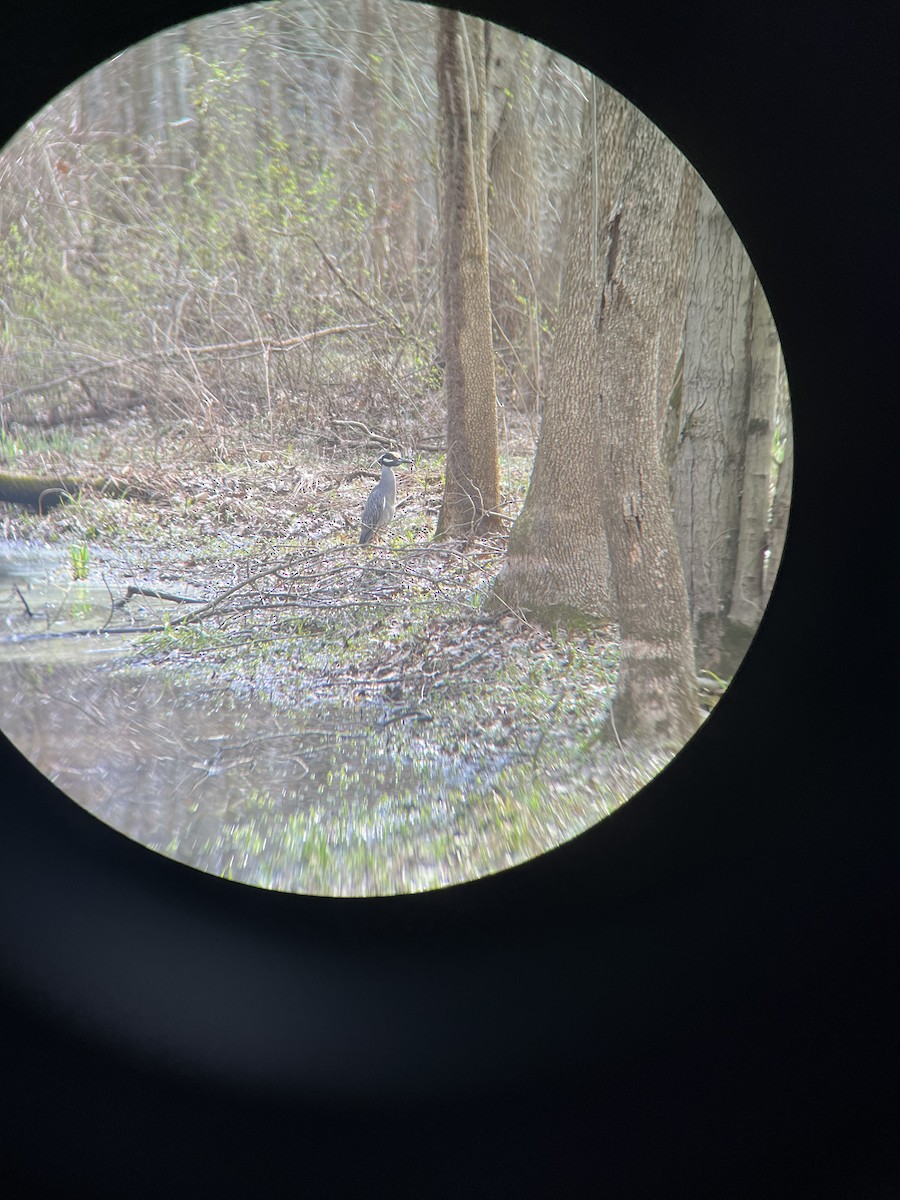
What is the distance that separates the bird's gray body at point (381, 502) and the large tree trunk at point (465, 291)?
0.17 meters

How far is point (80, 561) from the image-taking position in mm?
2430

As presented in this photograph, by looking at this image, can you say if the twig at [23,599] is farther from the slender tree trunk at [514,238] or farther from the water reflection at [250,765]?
the slender tree trunk at [514,238]

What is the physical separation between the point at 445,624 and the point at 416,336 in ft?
2.91

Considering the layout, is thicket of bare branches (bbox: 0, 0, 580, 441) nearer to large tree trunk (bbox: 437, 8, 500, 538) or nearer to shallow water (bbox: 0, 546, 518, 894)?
large tree trunk (bbox: 437, 8, 500, 538)

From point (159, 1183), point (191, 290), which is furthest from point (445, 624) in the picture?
point (159, 1183)

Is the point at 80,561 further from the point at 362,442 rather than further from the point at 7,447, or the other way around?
the point at 362,442

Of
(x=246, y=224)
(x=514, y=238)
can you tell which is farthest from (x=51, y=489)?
(x=514, y=238)

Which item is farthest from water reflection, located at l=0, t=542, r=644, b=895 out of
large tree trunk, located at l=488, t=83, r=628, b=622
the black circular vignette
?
the black circular vignette

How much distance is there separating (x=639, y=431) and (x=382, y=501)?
804 mm

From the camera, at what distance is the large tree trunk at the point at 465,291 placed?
2086mm

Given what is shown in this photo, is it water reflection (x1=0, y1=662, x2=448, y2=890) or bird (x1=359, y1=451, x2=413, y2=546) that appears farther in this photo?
bird (x1=359, y1=451, x2=413, y2=546)

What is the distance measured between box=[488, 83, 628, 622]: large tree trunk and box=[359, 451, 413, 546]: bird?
0.42 meters

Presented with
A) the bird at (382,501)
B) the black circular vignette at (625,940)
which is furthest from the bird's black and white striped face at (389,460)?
the black circular vignette at (625,940)

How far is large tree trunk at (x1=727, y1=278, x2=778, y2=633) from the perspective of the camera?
171 cm
